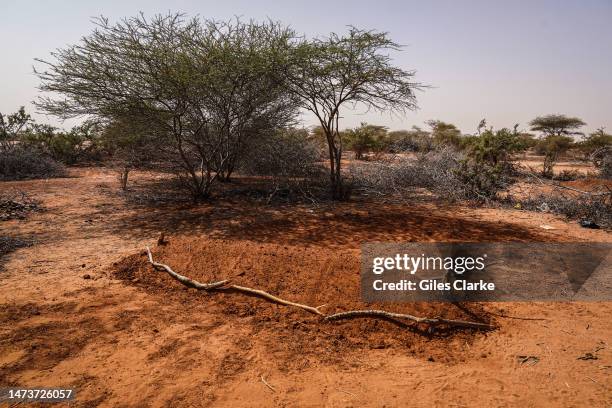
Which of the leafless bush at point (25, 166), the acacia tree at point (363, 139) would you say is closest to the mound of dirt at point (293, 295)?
the leafless bush at point (25, 166)

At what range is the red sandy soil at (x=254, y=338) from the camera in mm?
2756

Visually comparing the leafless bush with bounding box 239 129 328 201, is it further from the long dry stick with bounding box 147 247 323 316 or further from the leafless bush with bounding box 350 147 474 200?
the long dry stick with bounding box 147 247 323 316

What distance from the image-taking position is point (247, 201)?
30.7 feet

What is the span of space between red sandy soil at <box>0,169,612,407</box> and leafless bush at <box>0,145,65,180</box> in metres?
7.46

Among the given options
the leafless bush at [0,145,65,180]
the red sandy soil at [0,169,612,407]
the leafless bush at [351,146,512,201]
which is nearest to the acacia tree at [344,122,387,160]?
the leafless bush at [351,146,512,201]

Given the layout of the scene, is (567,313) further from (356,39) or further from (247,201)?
(247,201)

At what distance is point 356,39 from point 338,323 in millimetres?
6314

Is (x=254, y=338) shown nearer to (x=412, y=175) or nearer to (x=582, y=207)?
(x=582, y=207)

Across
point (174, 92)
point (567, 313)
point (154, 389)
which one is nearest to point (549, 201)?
point (567, 313)

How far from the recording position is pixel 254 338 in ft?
11.3

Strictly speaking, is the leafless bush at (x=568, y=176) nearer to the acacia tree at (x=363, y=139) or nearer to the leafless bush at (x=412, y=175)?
the leafless bush at (x=412, y=175)

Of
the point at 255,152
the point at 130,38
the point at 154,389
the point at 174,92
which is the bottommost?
the point at 154,389
